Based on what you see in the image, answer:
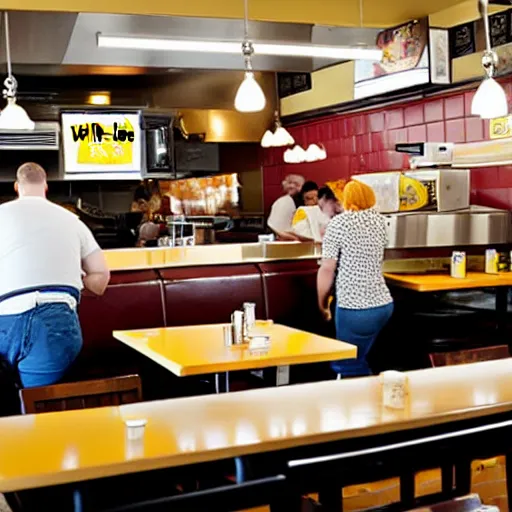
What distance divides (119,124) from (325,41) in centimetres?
253

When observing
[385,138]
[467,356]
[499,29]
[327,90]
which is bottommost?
[467,356]

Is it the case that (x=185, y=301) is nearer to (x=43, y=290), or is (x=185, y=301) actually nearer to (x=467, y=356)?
(x=43, y=290)

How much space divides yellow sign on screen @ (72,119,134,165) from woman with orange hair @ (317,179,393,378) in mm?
4084

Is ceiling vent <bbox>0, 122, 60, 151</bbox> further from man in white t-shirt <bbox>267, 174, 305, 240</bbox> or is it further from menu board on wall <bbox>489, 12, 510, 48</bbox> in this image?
menu board on wall <bbox>489, 12, 510, 48</bbox>

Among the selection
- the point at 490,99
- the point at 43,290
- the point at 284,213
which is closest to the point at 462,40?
the point at 284,213

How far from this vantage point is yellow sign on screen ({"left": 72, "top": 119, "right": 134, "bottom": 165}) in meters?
8.62

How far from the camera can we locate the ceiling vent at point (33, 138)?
8.67 m

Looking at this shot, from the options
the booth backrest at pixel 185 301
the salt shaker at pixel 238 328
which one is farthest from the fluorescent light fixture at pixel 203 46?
the salt shaker at pixel 238 328

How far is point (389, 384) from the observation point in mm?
2805

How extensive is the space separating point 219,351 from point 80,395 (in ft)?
3.31

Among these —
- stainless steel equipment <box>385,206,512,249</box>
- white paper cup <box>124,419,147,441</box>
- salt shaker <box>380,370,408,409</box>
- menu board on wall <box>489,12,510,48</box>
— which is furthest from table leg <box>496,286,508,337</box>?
white paper cup <box>124,419,147,441</box>

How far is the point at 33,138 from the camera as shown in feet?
28.5

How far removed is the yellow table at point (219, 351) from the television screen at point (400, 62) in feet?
12.0

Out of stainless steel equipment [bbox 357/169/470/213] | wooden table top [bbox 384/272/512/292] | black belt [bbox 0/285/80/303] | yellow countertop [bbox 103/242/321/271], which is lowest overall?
wooden table top [bbox 384/272/512/292]
